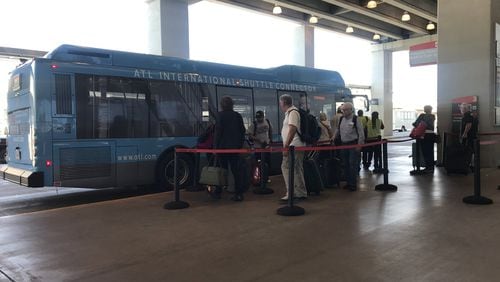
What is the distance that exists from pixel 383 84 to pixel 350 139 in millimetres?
23786

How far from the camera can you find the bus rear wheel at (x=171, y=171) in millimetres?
9094

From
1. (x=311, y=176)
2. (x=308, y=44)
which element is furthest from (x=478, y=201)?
(x=308, y=44)

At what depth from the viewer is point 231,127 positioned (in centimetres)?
748

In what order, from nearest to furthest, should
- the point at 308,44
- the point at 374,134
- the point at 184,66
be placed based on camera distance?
the point at 184,66 < the point at 374,134 < the point at 308,44

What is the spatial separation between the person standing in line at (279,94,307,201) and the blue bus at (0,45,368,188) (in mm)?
3029

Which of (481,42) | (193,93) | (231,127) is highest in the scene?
(481,42)

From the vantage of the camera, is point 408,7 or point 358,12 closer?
point 408,7

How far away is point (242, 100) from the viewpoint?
35.2ft

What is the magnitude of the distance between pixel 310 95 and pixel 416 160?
11.7 feet

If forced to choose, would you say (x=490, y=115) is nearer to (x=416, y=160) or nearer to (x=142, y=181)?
(x=416, y=160)

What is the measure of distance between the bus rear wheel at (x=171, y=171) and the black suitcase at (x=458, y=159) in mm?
6271

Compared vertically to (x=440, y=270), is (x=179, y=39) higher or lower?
higher

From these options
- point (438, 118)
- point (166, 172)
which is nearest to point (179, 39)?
point (166, 172)

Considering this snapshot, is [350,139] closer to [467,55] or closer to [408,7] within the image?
[467,55]
